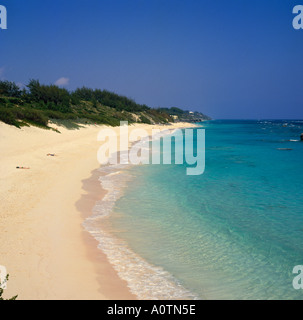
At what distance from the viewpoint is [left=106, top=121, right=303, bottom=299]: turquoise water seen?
460 cm

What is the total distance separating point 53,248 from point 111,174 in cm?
738

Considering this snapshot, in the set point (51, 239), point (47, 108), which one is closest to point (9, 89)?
point (47, 108)

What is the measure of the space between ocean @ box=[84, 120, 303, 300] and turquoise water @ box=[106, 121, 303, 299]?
16mm

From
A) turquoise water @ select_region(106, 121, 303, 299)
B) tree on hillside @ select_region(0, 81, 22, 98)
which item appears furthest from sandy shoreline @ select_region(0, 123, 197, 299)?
tree on hillside @ select_region(0, 81, 22, 98)

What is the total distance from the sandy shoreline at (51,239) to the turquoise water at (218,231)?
965 mm

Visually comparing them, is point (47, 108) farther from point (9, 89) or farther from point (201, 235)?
point (201, 235)

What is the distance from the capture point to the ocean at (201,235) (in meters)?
4.47

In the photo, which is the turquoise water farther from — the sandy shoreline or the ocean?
the sandy shoreline

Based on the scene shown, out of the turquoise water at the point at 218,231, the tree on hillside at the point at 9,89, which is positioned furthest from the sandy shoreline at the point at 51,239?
the tree on hillside at the point at 9,89

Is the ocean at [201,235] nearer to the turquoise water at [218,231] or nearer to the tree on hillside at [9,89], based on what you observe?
the turquoise water at [218,231]
